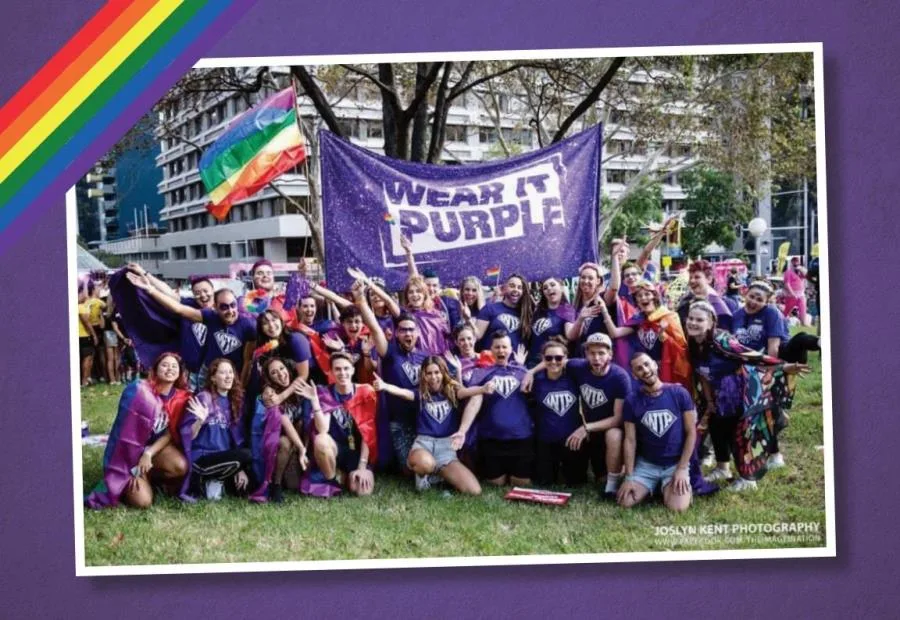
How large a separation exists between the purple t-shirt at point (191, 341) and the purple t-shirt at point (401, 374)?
1.79 feet

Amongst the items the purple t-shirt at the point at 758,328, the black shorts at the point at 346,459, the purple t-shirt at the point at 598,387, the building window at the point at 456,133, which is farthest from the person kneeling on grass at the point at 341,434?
the purple t-shirt at the point at 758,328

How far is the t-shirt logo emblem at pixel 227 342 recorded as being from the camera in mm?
2438

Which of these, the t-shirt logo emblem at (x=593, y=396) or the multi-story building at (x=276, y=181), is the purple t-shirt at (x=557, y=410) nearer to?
the t-shirt logo emblem at (x=593, y=396)

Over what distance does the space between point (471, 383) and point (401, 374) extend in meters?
0.21

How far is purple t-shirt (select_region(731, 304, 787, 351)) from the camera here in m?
2.46

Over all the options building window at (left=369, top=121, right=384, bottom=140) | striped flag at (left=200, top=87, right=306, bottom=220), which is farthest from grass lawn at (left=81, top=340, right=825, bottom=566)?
building window at (left=369, top=121, right=384, bottom=140)

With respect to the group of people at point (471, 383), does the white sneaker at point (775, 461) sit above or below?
below

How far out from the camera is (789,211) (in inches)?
96.2

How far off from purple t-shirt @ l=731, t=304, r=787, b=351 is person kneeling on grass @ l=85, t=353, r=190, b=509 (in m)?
1.67

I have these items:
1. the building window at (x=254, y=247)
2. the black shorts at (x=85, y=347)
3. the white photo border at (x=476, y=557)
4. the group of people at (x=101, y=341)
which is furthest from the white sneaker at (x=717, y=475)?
the black shorts at (x=85, y=347)

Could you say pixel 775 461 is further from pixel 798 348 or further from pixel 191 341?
pixel 191 341

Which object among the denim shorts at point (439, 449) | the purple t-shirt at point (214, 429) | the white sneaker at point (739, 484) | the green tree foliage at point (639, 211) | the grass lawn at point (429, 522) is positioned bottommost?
the grass lawn at point (429, 522)

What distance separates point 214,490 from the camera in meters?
2.43

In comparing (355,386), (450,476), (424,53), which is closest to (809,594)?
(450,476)
